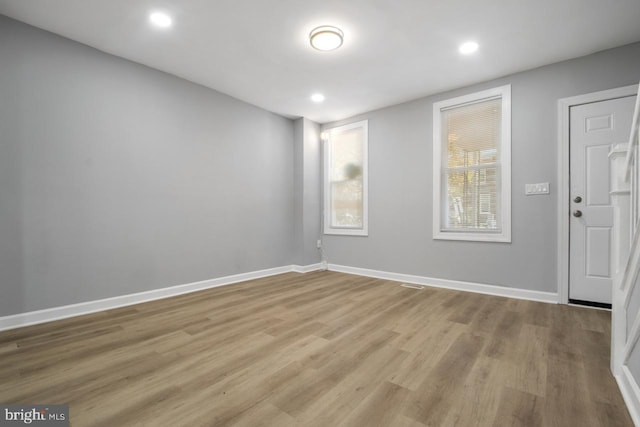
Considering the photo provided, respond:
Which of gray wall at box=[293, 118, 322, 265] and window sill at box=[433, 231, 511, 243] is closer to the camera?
window sill at box=[433, 231, 511, 243]

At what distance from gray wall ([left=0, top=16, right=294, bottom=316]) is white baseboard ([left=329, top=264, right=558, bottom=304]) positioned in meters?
1.87

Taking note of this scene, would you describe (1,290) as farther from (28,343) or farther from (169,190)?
(169,190)

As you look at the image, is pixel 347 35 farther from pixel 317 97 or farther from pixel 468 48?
pixel 317 97

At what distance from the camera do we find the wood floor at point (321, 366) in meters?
1.33

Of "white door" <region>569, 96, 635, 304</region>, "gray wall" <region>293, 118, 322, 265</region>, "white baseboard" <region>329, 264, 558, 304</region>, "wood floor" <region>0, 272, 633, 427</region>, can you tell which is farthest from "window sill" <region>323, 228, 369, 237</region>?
"white door" <region>569, 96, 635, 304</region>

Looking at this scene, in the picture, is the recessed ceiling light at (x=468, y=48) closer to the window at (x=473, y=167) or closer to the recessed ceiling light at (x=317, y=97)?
the window at (x=473, y=167)

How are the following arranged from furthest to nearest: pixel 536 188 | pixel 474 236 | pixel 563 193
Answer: pixel 474 236
pixel 536 188
pixel 563 193

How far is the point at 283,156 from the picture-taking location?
15.8 ft

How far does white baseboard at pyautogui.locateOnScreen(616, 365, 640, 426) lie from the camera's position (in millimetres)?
1261

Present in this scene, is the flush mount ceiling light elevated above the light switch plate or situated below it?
above

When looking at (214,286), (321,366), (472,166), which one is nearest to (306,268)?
(214,286)

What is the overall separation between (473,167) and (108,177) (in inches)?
167

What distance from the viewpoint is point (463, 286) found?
3594mm

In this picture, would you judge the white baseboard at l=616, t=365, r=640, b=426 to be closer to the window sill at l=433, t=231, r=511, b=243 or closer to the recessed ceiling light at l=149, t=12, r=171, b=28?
the window sill at l=433, t=231, r=511, b=243
